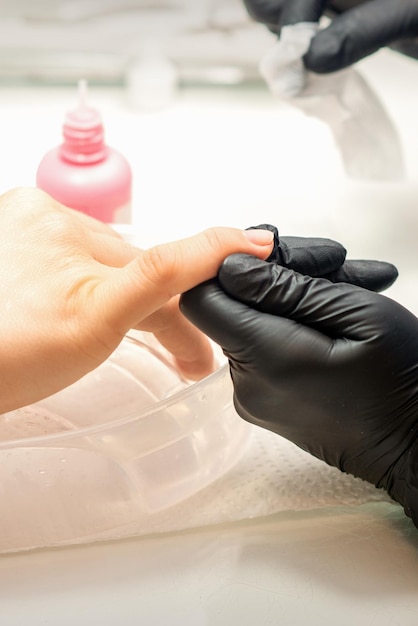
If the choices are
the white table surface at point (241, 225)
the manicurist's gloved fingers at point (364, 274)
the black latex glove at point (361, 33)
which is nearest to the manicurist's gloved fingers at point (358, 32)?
the black latex glove at point (361, 33)

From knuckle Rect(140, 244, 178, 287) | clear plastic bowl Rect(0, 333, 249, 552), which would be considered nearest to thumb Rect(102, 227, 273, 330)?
knuckle Rect(140, 244, 178, 287)

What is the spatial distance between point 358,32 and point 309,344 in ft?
2.13

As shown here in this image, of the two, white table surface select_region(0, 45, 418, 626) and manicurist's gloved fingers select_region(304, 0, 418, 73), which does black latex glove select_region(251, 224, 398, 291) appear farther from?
manicurist's gloved fingers select_region(304, 0, 418, 73)

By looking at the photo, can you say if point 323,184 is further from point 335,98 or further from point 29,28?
point 29,28

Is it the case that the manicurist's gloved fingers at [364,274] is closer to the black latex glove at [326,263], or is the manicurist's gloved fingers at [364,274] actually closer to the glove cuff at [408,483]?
the black latex glove at [326,263]

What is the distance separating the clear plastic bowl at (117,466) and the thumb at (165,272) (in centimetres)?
11

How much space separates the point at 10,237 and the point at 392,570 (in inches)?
18.3

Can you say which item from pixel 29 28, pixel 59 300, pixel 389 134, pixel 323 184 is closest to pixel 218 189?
pixel 323 184

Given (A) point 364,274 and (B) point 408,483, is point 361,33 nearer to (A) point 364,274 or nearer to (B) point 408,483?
(A) point 364,274

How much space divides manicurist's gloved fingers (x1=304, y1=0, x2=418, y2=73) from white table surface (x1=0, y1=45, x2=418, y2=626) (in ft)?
0.74

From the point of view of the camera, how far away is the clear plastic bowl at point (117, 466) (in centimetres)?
70

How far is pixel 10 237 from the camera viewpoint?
2.44 feet

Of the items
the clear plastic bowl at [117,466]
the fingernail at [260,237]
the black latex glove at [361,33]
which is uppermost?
the black latex glove at [361,33]

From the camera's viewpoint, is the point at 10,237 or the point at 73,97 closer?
the point at 10,237
